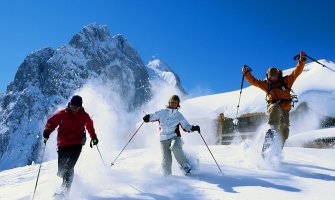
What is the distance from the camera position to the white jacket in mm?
8531

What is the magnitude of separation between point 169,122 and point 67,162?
2.33m

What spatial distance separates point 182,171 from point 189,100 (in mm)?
15172

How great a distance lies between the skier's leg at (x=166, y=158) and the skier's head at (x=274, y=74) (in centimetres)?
254

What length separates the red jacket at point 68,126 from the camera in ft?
23.9

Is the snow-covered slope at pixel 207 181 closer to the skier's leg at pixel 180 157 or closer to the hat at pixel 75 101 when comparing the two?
the skier's leg at pixel 180 157

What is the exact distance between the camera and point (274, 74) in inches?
358

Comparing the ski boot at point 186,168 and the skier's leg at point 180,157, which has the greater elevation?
the skier's leg at point 180,157

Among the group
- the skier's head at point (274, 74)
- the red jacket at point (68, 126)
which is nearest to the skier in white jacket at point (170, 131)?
the red jacket at point (68, 126)

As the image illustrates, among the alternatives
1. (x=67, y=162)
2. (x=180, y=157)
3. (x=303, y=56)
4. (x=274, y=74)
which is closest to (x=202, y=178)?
(x=180, y=157)

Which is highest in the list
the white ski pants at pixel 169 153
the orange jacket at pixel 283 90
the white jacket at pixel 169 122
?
the orange jacket at pixel 283 90

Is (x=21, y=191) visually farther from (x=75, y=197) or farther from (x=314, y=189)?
(x=314, y=189)

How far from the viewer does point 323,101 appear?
17.6m

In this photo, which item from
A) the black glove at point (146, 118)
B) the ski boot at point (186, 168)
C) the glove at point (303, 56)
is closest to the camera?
the ski boot at point (186, 168)

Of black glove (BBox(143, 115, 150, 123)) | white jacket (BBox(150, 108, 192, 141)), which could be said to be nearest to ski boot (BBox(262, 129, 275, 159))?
white jacket (BBox(150, 108, 192, 141))
